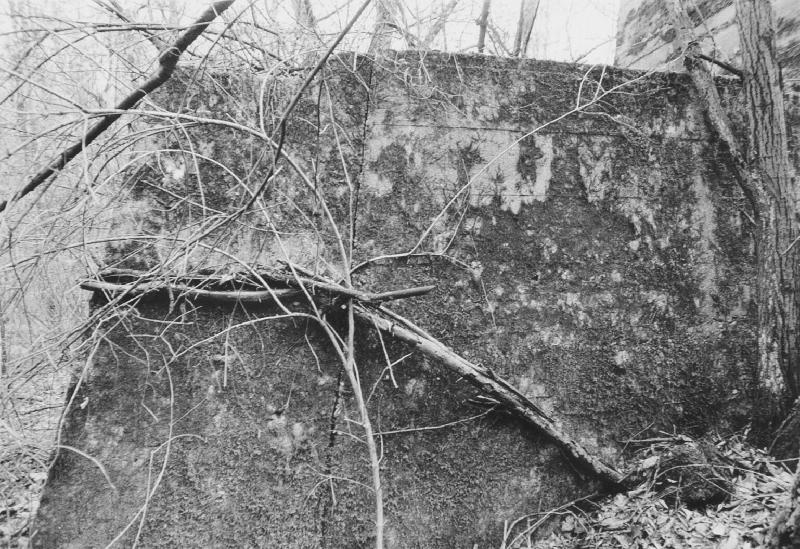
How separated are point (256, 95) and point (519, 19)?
8.75 ft

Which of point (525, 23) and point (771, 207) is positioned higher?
point (525, 23)

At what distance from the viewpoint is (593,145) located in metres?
2.06

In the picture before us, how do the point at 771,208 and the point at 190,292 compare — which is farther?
the point at 771,208

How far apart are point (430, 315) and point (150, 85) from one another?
132 cm

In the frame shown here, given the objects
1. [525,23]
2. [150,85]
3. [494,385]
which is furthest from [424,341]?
[525,23]

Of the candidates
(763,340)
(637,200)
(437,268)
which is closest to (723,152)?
(637,200)

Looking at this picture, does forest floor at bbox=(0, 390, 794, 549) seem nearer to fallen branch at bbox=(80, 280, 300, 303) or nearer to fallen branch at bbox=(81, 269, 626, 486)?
fallen branch at bbox=(81, 269, 626, 486)

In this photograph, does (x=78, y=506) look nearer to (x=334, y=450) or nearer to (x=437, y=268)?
(x=334, y=450)

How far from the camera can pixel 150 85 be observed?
1.59 meters

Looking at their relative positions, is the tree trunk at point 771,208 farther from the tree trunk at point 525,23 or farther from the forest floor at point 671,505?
the tree trunk at point 525,23

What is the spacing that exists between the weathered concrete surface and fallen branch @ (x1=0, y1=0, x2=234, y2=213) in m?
0.19

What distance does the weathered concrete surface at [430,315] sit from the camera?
1.74 m

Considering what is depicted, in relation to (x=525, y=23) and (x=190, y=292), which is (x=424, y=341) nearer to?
(x=190, y=292)

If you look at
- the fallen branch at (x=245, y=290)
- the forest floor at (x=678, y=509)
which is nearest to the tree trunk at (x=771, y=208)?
the forest floor at (x=678, y=509)
